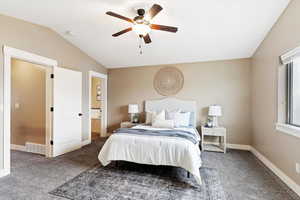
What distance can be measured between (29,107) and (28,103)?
0.34ft

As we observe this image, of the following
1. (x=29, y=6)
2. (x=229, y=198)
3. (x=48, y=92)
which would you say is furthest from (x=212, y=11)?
(x=48, y=92)

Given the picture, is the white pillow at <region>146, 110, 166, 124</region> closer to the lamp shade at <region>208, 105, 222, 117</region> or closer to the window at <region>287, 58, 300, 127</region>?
the lamp shade at <region>208, 105, 222, 117</region>

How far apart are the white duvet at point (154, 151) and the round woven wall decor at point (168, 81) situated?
2222 mm

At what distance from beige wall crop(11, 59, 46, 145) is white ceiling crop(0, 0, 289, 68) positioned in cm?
132

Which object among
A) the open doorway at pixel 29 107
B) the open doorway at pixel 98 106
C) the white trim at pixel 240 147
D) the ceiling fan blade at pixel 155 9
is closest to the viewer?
the ceiling fan blade at pixel 155 9

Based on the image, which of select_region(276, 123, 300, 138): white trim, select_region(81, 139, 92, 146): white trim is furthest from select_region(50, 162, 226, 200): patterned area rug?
select_region(81, 139, 92, 146): white trim

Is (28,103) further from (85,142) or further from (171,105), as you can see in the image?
(171,105)

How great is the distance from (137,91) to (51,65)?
245cm

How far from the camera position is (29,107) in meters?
3.98

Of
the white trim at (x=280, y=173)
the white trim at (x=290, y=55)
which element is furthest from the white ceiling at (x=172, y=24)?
the white trim at (x=280, y=173)

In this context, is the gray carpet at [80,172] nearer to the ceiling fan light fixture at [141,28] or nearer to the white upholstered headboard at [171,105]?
the white upholstered headboard at [171,105]

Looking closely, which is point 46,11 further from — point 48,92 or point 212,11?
point 212,11

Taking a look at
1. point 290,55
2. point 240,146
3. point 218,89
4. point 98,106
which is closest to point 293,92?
point 290,55

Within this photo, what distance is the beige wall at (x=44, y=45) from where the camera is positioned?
2671 millimetres
